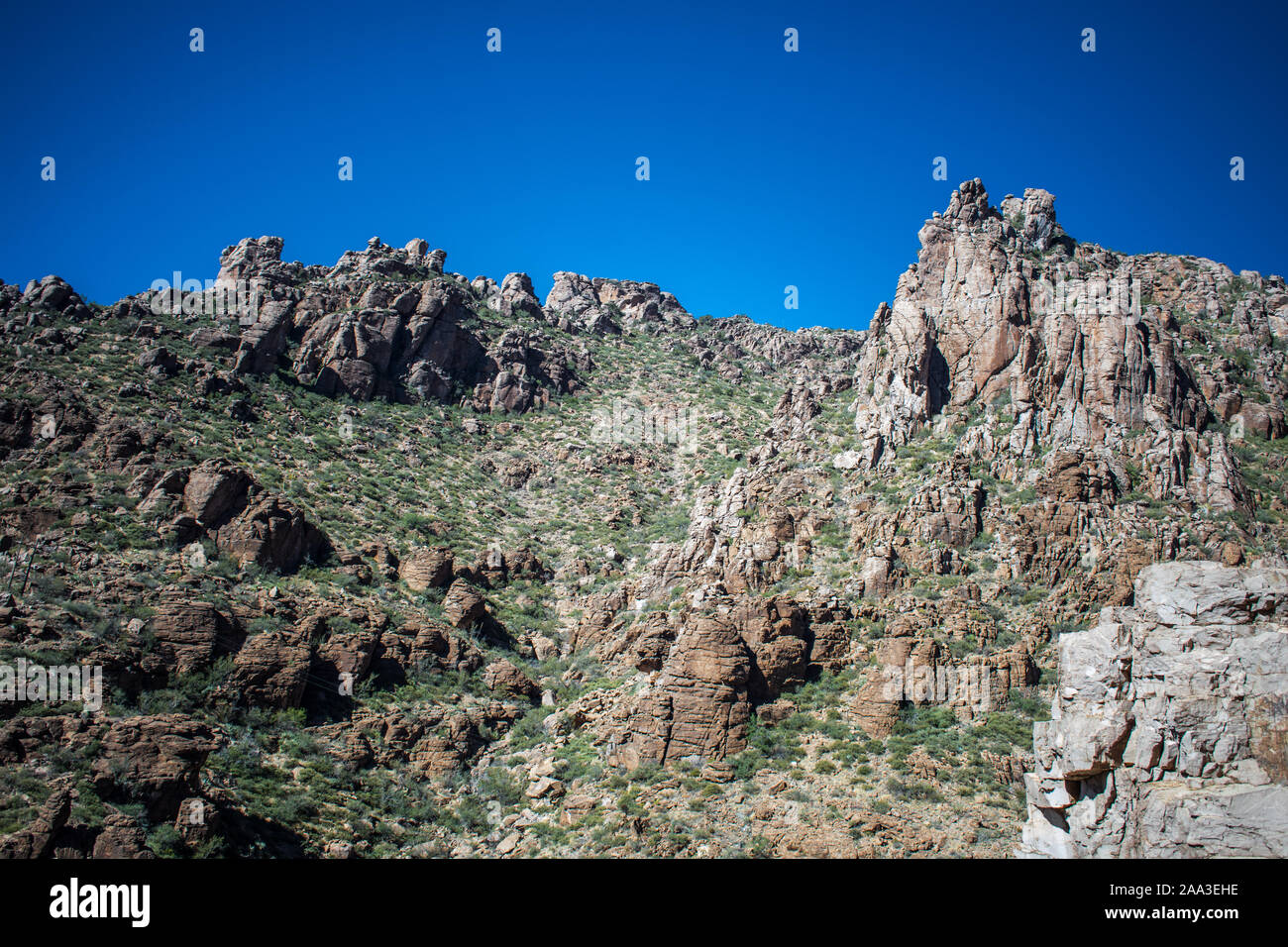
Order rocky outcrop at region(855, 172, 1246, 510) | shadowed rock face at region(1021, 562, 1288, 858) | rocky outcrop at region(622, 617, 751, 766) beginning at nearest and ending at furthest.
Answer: shadowed rock face at region(1021, 562, 1288, 858)
rocky outcrop at region(622, 617, 751, 766)
rocky outcrop at region(855, 172, 1246, 510)

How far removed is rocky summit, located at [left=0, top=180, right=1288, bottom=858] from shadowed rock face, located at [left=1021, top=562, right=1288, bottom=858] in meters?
0.08

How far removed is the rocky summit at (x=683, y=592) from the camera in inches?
682

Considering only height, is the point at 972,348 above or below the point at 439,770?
above

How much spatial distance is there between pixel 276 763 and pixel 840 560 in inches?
1138

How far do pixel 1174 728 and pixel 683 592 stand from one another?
28.5m

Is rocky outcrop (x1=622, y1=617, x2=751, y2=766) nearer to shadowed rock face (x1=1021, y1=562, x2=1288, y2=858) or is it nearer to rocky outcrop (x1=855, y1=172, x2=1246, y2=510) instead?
shadowed rock face (x1=1021, y1=562, x2=1288, y2=858)

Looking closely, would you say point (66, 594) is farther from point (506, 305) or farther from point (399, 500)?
point (506, 305)

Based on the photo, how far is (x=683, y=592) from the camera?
41.2 m

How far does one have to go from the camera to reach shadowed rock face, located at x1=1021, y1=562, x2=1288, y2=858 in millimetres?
12547

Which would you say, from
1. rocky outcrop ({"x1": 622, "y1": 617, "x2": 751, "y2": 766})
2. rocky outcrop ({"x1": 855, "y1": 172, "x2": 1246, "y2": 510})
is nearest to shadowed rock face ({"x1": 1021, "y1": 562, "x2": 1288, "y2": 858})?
rocky outcrop ({"x1": 622, "y1": 617, "x2": 751, "y2": 766})

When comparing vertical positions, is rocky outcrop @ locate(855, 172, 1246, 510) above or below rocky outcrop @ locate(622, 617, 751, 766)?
above

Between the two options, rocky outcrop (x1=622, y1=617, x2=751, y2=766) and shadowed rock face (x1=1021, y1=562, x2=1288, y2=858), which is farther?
rocky outcrop (x1=622, y1=617, x2=751, y2=766)

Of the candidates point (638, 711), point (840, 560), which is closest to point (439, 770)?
point (638, 711)
